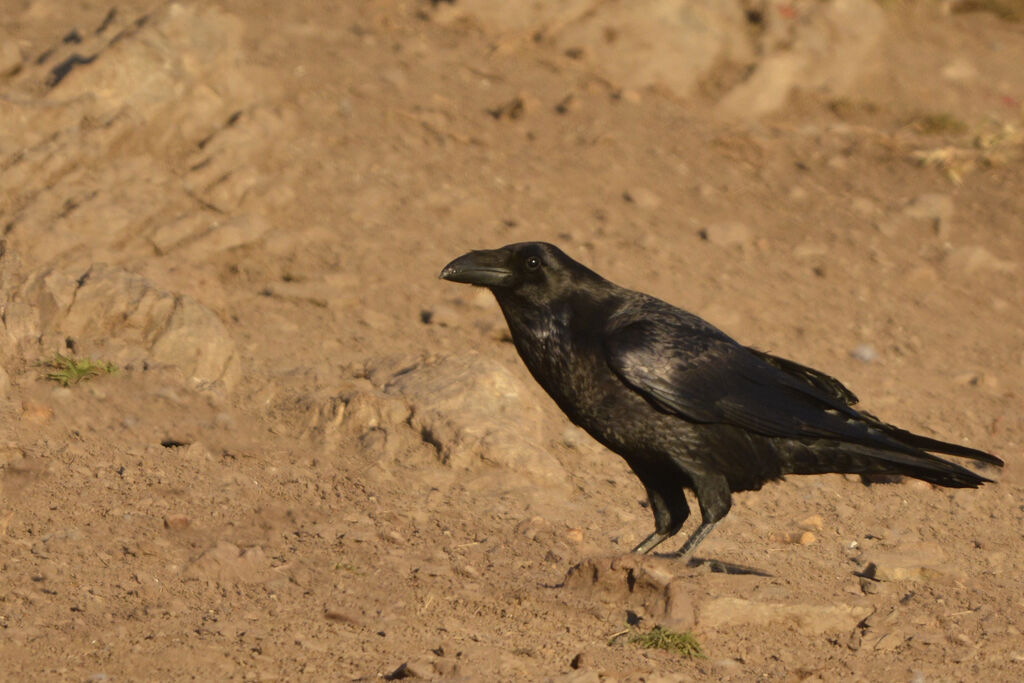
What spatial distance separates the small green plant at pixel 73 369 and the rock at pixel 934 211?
19.8 feet

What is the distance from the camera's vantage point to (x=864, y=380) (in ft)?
23.4

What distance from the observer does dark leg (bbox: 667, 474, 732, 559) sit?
4.66m

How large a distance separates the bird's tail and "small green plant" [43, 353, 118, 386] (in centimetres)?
297

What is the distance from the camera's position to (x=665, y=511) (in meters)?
4.91

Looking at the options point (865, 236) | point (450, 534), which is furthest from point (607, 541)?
point (865, 236)

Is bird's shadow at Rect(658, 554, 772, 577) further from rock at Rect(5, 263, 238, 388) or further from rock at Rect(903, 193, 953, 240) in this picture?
rock at Rect(903, 193, 953, 240)

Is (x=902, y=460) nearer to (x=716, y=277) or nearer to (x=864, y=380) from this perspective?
(x=864, y=380)

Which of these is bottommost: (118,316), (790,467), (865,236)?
(865,236)

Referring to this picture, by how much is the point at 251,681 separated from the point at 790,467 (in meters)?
2.32

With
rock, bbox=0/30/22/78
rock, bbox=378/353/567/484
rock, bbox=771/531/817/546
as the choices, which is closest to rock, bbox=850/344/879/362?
rock, bbox=771/531/817/546

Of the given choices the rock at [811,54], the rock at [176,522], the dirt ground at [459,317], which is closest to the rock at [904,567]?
the dirt ground at [459,317]

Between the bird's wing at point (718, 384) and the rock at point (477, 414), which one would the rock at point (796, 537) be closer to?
the bird's wing at point (718, 384)

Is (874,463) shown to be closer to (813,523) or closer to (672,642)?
(813,523)

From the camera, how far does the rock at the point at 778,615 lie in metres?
4.30
